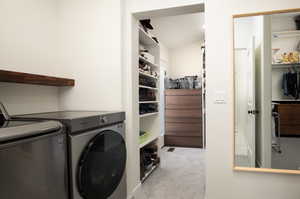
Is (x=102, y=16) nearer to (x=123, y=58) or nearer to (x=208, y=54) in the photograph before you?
(x=123, y=58)

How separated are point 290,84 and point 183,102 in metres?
2.71

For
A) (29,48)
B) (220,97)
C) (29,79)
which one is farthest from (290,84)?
(29,48)

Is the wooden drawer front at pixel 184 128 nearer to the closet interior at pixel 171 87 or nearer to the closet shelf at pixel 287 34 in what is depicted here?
the closet interior at pixel 171 87

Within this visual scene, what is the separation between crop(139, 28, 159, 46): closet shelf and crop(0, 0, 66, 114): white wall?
1046 millimetres

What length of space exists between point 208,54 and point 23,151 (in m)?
1.56

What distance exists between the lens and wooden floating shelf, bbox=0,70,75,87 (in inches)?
52.8

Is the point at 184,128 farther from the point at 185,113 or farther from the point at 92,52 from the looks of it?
the point at 92,52

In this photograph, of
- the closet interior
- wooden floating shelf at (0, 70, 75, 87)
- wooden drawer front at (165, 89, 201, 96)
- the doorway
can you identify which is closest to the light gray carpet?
the doorway

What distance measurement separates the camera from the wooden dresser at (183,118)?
167 inches

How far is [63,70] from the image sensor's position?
2.03m

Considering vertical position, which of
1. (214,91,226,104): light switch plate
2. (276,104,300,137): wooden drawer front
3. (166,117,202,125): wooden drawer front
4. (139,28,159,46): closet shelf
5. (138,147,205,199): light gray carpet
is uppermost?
(139,28,159,46): closet shelf

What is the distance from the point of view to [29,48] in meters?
1.72

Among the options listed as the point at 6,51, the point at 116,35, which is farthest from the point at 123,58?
the point at 6,51

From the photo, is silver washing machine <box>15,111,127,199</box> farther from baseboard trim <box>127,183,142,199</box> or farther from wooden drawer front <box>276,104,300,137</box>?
wooden drawer front <box>276,104,300,137</box>
